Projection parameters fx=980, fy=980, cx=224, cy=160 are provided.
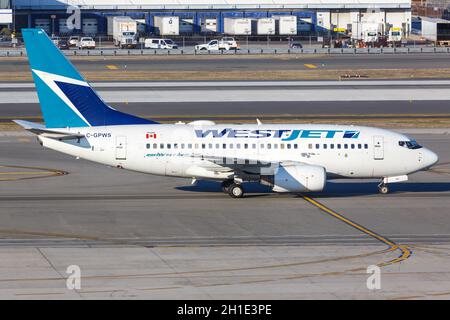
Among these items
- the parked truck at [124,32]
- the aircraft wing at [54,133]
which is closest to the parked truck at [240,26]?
the parked truck at [124,32]

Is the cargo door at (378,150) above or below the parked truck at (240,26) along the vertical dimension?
below

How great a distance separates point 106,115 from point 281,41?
13570 centimetres

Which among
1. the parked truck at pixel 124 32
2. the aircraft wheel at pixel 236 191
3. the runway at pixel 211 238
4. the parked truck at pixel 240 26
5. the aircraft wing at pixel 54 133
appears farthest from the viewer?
the parked truck at pixel 240 26

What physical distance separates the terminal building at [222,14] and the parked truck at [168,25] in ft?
1.47

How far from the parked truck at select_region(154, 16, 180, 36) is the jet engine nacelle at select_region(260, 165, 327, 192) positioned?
13824 cm

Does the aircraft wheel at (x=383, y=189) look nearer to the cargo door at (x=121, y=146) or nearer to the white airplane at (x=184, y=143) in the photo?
the white airplane at (x=184, y=143)

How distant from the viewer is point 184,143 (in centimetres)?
5178

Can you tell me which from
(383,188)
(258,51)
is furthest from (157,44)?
(383,188)

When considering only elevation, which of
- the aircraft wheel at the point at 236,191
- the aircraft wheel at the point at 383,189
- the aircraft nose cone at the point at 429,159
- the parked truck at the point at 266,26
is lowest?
the aircraft wheel at the point at 383,189

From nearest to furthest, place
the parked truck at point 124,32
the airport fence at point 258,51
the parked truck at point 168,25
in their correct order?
the airport fence at point 258,51 < the parked truck at point 124,32 < the parked truck at point 168,25

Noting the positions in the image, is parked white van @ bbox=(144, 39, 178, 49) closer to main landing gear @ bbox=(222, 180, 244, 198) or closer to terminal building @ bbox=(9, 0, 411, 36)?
terminal building @ bbox=(9, 0, 411, 36)

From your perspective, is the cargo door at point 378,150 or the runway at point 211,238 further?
the cargo door at point 378,150

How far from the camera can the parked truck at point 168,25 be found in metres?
186

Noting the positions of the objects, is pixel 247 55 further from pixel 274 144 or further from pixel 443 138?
pixel 274 144
